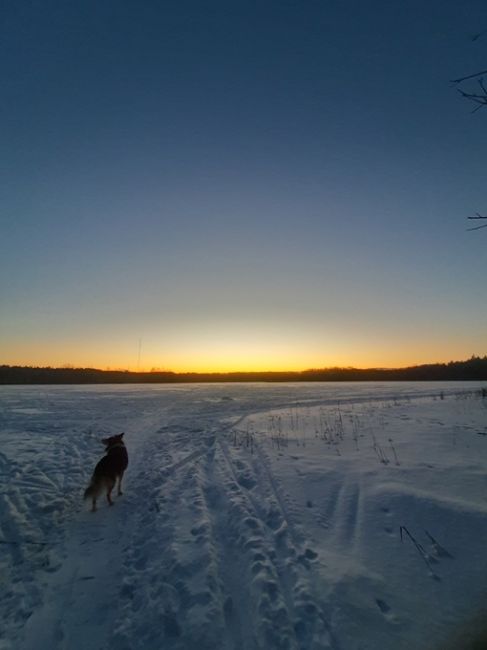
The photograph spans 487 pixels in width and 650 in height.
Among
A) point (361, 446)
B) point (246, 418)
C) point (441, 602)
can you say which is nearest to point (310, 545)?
point (441, 602)

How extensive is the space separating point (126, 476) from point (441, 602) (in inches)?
268

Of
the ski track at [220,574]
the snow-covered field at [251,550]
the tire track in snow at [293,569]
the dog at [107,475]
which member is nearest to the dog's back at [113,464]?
the dog at [107,475]

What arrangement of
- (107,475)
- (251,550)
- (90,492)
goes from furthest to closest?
(107,475), (90,492), (251,550)

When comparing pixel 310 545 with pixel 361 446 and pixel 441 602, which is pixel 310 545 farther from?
pixel 361 446

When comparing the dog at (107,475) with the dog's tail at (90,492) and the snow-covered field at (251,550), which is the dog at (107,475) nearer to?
the dog's tail at (90,492)

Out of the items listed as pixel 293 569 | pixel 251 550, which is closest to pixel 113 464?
pixel 251 550

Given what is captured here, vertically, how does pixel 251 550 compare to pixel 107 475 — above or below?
below

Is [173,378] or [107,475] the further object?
[173,378]

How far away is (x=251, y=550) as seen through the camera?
460 cm

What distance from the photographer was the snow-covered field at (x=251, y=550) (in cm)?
326

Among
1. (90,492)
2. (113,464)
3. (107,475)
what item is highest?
(113,464)

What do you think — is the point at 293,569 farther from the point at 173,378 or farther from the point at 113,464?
the point at 173,378

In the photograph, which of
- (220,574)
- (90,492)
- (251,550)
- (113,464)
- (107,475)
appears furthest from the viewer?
(113,464)

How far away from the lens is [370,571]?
4012 mm
